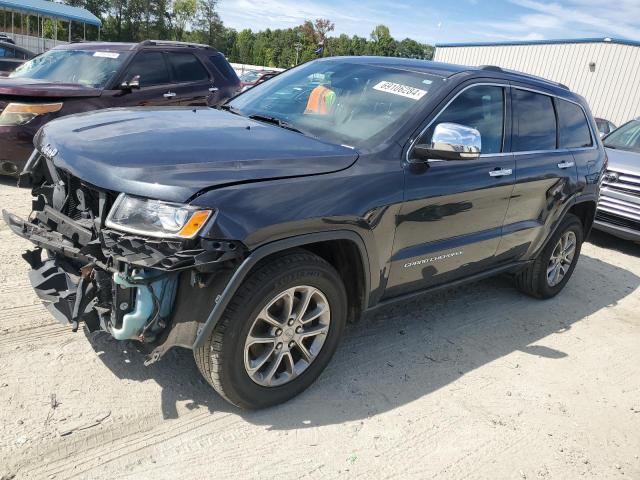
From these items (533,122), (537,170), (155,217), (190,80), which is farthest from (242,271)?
(190,80)

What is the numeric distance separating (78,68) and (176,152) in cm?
560

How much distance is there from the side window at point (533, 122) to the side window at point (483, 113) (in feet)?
0.64

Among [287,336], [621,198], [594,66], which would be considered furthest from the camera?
[594,66]

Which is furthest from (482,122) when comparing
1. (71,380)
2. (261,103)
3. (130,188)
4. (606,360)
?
(71,380)

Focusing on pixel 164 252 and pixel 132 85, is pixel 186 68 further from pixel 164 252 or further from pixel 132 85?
pixel 164 252

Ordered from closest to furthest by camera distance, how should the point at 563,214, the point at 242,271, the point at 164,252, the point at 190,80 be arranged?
the point at 164,252 < the point at 242,271 < the point at 563,214 < the point at 190,80

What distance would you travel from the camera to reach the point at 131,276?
238 centimetres

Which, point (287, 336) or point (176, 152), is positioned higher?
point (176, 152)

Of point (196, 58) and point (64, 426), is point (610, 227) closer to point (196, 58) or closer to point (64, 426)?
point (196, 58)

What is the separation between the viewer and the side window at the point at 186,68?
25.3 feet

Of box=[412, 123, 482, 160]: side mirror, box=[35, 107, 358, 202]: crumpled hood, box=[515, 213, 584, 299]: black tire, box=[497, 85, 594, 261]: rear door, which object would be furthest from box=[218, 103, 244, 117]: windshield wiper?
box=[515, 213, 584, 299]: black tire

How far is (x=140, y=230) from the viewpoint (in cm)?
240

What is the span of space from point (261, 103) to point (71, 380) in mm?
2194

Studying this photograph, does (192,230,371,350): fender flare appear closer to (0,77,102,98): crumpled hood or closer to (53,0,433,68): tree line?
(0,77,102,98): crumpled hood
